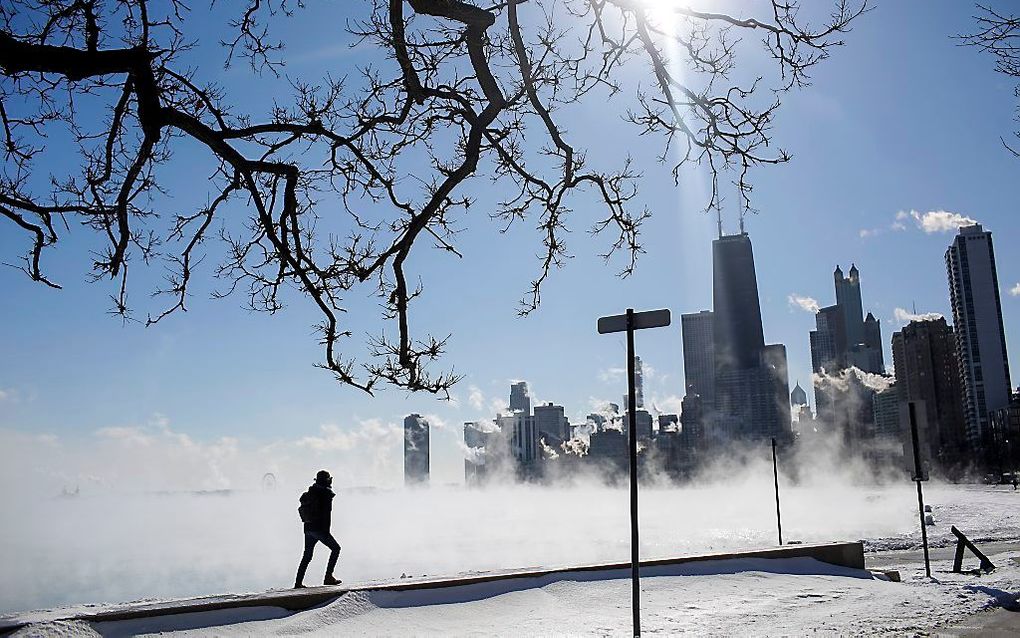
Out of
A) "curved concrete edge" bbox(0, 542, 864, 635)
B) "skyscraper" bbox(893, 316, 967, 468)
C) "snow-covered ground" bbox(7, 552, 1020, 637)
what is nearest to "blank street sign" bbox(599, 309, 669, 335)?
"snow-covered ground" bbox(7, 552, 1020, 637)

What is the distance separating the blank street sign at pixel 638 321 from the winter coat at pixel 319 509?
17.3 ft

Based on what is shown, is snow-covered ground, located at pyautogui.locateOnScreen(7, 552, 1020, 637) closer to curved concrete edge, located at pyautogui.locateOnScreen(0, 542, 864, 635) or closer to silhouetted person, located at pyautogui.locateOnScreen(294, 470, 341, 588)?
curved concrete edge, located at pyautogui.locateOnScreen(0, 542, 864, 635)

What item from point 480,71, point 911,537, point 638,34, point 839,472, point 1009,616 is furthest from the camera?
point 839,472

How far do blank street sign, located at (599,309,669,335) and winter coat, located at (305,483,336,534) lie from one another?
5285 mm

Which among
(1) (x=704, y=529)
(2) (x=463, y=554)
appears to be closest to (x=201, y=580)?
(2) (x=463, y=554)

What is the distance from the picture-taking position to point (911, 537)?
97.8 ft

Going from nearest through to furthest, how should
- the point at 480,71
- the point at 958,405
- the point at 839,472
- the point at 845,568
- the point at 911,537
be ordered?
the point at 480,71 → the point at 845,568 → the point at 911,537 → the point at 839,472 → the point at 958,405

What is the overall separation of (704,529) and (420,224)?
42.3 m

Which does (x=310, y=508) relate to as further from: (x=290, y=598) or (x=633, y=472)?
(x=633, y=472)

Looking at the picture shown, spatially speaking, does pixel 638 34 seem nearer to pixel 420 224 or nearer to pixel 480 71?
pixel 480 71

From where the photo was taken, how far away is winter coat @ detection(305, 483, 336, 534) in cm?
1188

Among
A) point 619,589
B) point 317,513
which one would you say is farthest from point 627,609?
point 317,513

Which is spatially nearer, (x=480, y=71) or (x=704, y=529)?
(x=480, y=71)

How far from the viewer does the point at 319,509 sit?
12.0m
